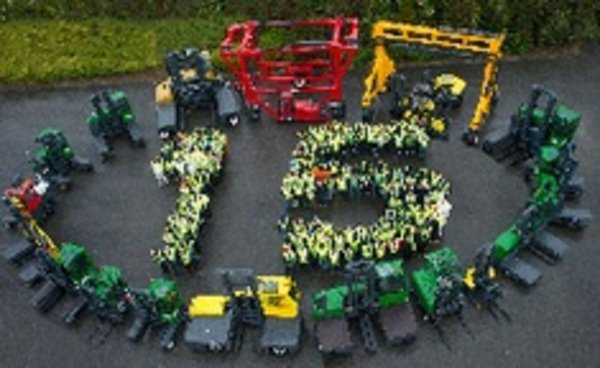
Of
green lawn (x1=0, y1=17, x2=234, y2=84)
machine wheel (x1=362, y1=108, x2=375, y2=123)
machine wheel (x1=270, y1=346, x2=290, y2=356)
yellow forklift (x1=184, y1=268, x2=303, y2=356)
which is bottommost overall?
machine wheel (x1=270, y1=346, x2=290, y2=356)

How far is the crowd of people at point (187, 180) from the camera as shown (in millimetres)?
20547

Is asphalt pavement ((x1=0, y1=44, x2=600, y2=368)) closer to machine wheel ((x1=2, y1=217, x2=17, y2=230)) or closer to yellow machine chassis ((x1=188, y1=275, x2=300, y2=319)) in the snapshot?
machine wheel ((x1=2, y1=217, x2=17, y2=230))

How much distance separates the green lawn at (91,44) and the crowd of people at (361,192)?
22.5 ft

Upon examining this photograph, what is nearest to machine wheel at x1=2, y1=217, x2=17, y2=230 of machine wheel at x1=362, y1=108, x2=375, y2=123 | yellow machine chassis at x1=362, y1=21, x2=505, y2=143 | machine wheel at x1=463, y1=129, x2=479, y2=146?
machine wheel at x1=362, y1=108, x2=375, y2=123

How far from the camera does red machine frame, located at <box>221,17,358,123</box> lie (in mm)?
23828

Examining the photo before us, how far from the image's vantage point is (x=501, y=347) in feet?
60.7

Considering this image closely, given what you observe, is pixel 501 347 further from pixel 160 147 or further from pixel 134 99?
pixel 134 99

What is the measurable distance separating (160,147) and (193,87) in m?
2.32

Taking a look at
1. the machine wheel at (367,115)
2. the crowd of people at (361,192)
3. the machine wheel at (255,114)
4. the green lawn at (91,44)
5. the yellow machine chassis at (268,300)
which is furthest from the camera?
the green lawn at (91,44)

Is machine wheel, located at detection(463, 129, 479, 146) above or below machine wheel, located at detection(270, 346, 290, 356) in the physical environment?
above

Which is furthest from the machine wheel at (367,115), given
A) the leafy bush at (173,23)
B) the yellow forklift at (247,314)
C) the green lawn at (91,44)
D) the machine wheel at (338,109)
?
the yellow forklift at (247,314)

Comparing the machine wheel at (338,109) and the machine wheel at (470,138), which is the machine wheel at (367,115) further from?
the machine wheel at (470,138)

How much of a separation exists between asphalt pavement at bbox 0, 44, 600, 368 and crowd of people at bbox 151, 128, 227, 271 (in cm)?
47

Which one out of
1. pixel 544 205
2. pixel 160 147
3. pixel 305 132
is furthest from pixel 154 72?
pixel 544 205
